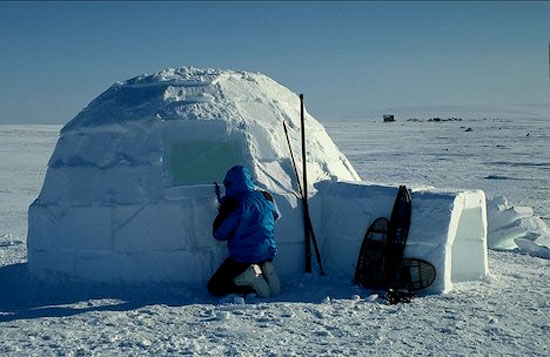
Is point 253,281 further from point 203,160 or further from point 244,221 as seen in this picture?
point 203,160

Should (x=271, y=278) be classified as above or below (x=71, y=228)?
below

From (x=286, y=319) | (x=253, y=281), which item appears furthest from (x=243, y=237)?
(x=286, y=319)

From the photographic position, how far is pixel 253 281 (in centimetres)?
662

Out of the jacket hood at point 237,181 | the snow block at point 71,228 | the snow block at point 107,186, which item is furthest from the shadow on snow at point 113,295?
the jacket hood at point 237,181

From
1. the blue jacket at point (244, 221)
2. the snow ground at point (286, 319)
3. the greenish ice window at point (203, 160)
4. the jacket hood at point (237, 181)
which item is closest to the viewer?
the snow ground at point (286, 319)

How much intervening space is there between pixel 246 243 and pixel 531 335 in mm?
2699

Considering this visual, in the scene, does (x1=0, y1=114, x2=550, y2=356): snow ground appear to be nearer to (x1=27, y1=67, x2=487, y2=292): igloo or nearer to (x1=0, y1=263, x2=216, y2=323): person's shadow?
(x1=0, y1=263, x2=216, y2=323): person's shadow

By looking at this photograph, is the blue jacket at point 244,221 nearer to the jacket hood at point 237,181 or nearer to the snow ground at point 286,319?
the jacket hood at point 237,181

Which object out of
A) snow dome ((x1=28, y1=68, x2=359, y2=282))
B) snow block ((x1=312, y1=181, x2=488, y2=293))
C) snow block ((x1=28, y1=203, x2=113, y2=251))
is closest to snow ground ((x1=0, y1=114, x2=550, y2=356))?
snow block ((x1=312, y1=181, x2=488, y2=293))

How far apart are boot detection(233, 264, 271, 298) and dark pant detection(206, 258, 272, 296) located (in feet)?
0.12

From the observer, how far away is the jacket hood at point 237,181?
21.9 feet

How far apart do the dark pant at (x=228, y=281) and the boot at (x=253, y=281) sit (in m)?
0.04

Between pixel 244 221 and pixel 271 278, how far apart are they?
26.5 inches

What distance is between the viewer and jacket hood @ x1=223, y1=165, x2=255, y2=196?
668cm
